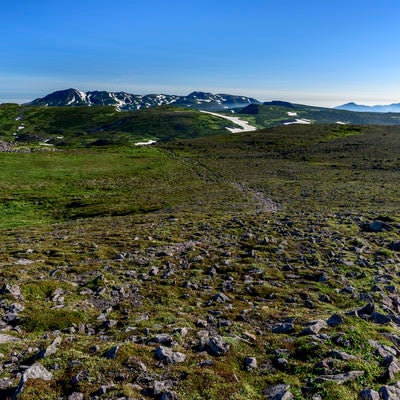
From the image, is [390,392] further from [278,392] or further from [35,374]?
[35,374]

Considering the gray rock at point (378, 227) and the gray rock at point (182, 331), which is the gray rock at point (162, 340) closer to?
the gray rock at point (182, 331)

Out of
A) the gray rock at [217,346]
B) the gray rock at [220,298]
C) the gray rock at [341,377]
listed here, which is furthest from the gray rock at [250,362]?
the gray rock at [220,298]

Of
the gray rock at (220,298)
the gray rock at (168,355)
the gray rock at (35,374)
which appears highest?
the gray rock at (35,374)

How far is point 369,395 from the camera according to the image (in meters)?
8.99

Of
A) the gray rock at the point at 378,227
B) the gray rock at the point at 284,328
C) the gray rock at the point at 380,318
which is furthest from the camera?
the gray rock at the point at 378,227

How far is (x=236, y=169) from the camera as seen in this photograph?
81062mm

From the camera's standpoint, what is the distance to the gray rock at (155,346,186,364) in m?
10.3

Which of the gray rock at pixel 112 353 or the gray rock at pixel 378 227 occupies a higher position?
the gray rock at pixel 112 353

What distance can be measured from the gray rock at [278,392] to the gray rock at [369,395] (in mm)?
1770

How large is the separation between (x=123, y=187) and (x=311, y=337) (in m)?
52.9

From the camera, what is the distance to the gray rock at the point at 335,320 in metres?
13.0

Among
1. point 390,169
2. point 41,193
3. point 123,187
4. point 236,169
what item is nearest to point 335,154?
point 390,169

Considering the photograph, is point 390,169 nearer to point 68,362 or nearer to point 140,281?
point 140,281

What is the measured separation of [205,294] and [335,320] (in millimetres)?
5791
